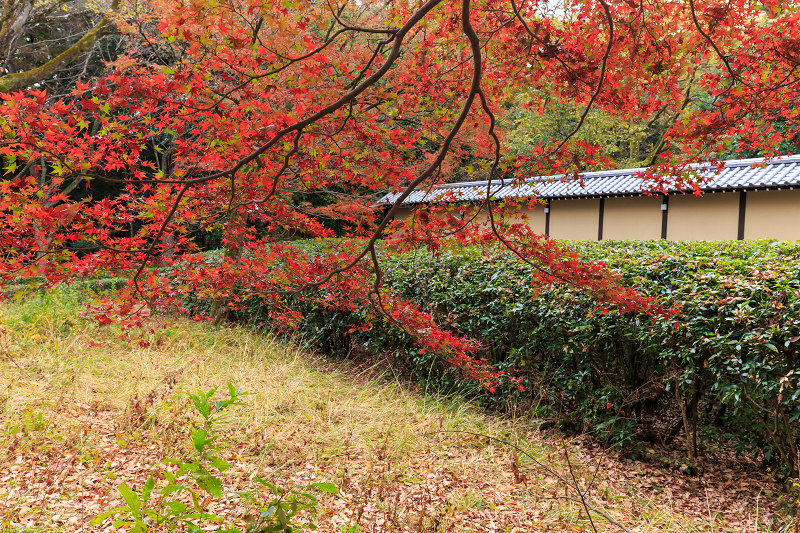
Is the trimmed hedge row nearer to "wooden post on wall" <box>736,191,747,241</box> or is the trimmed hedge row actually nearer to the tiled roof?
the tiled roof

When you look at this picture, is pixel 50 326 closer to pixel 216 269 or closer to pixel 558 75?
pixel 216 269

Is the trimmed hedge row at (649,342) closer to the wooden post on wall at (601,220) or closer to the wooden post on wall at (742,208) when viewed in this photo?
the wooden post on wall at (742,208)

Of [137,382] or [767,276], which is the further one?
[137,382]

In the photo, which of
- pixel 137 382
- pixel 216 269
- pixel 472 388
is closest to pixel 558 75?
pixel 472 388

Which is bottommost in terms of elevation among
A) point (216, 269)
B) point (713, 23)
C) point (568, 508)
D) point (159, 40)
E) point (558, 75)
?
point (568, 508)

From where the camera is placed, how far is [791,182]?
33.4 feet

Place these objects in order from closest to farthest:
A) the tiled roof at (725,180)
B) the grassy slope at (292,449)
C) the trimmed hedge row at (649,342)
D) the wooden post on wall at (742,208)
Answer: the grassy slope at (292,449), the trimmed hedge row at (649,342), the tiled roof at (725,180), the wooden post on wall at (742,208)

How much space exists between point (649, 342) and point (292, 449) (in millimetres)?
2386

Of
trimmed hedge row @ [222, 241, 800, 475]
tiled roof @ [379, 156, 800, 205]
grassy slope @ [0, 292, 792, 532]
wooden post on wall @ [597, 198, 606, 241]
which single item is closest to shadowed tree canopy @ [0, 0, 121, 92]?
grassy slope @ [0, 292, 792, 532]

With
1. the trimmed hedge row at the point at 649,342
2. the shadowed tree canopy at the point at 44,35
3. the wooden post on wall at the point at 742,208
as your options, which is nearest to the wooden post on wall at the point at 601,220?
the wooden post on wall at the point at 742,208

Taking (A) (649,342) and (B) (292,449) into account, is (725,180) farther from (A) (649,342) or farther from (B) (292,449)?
(B) (292,449)

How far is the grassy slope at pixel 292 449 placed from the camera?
2748 mm

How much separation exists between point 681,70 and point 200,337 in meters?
5.37

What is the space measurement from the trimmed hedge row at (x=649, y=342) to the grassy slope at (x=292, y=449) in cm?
41
